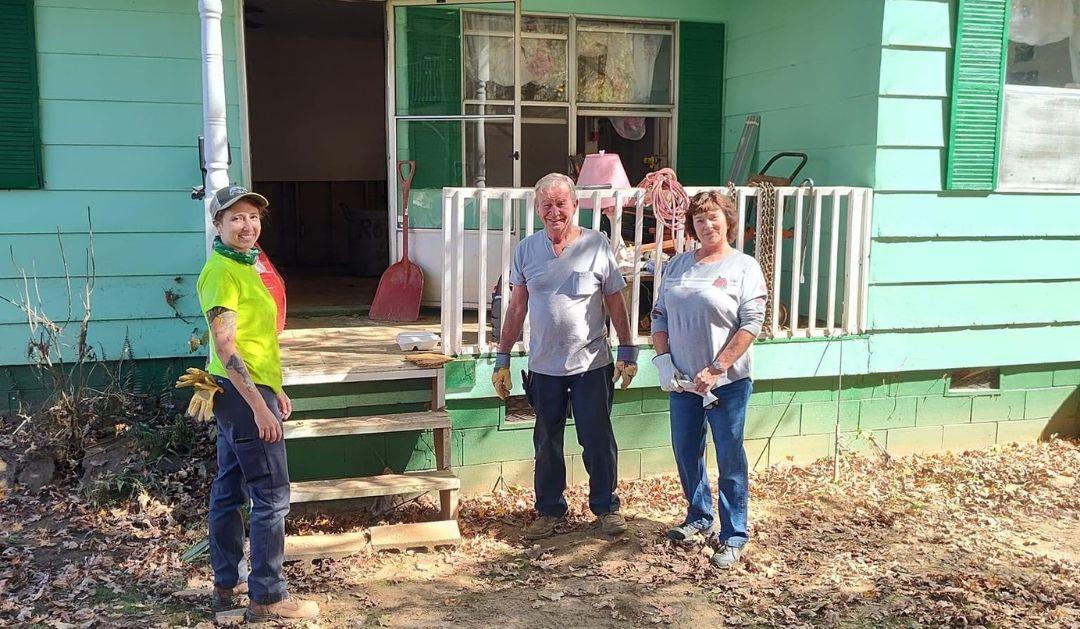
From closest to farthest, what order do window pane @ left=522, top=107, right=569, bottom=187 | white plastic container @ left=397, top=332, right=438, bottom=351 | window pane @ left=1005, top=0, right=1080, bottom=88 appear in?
white plastic container @ left=397, top=332, right=438, bottom=351, window pane @ left=1005, top=0, right=1080, bottom=88, window pane @ left=522, top=107, right=569, bottom=187

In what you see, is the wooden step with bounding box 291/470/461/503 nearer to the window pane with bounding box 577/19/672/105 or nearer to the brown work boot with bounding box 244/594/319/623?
the brown work boot with bounding box 244/594/319/623

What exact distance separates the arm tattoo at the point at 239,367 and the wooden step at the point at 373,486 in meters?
1.01

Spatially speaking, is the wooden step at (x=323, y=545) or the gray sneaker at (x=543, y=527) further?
the gray sneaker at (x=543, y=527)

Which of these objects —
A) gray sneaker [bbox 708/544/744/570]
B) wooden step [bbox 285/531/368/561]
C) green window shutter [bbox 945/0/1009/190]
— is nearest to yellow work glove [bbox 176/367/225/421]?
wooden step [bbox 285/531/368/561]

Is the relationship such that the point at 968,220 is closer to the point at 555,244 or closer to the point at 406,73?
the point at 555,244

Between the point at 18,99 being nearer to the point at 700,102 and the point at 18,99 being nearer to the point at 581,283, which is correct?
the point at 581,283

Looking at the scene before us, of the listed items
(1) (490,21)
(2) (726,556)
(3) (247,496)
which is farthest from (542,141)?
(3) (247,496)

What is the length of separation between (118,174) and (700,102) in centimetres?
380

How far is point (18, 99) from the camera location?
4777 millimetres

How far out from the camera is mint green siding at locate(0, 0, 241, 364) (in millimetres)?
4867

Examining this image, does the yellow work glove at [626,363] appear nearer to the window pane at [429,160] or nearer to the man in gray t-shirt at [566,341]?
the man in gray t-shirt at [566,341]

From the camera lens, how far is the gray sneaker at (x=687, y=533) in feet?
12.8

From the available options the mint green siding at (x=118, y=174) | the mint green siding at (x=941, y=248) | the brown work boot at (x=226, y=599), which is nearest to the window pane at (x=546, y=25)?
the mint green siding at (x=118, y=174)

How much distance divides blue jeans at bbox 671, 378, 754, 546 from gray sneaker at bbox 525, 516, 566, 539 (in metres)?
0.62
